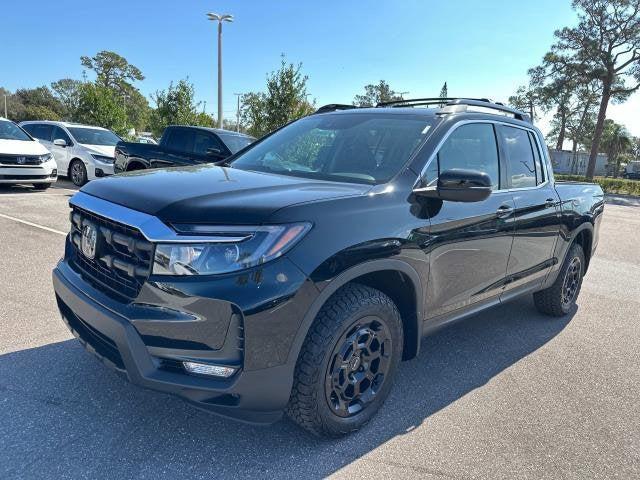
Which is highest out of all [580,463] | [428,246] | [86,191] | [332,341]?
[86,191]

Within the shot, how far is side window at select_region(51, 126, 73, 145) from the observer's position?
12615mm

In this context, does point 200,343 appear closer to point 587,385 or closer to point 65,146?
point 587,385

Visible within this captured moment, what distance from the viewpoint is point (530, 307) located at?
5168 millimetres

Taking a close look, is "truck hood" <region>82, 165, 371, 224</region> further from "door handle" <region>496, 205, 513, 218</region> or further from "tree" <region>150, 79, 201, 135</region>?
"tree" <region>150, 79, 201, 135</region>

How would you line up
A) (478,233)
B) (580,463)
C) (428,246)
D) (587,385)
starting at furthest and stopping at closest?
(587,385) < (478,233) < (428,246) < (580,463)

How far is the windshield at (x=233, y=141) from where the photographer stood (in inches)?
376

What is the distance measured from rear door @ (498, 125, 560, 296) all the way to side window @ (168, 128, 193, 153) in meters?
7.27

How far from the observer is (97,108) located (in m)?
28.1

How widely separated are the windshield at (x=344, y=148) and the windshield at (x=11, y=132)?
9.51 m

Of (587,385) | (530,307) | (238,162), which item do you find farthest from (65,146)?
(587,385)

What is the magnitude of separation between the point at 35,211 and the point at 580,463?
872 centimetres

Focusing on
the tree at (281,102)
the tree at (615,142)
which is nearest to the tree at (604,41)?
the tree at (281,102)

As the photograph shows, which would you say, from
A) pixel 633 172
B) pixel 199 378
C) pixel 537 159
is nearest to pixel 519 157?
pixel 537 159

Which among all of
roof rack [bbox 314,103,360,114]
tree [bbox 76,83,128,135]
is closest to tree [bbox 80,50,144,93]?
tree [bbox 76,83,128,135]
